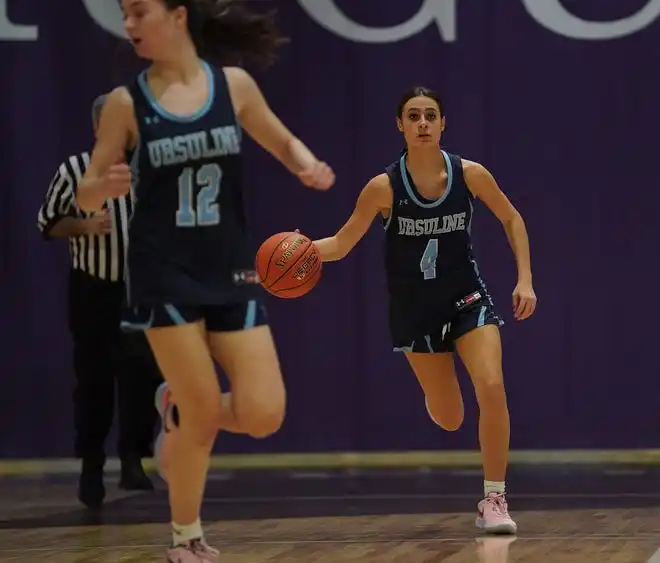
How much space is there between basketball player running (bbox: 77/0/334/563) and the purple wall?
154 inches

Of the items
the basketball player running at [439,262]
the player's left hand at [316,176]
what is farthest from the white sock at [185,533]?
the basketball player running at [439,262]

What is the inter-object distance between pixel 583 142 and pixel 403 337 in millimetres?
2893

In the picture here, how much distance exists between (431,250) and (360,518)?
134 centimetres

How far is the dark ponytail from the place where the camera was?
411 centimetres

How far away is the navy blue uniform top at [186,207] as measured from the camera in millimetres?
3869

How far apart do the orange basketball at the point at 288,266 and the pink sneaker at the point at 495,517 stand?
46.7 inches

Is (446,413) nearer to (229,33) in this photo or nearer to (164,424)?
(164,424)

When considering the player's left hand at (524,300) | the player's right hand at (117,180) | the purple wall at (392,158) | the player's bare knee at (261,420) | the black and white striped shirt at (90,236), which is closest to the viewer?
the player's right hand at (117,180)

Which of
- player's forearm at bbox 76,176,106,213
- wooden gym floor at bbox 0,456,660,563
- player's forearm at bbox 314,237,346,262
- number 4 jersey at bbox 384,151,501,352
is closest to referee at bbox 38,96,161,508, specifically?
wooden gym floor at bbox 0,456,660,563

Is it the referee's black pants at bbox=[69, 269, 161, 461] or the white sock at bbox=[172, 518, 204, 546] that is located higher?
the referee's black pants at bbox=[69, 269, 161, 461]

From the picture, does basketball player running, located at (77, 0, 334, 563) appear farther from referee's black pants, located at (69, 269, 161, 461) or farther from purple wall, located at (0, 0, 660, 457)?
purple wall, located at (0, 0, 660, 457)

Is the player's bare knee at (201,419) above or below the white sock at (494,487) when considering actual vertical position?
above

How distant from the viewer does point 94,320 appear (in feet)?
21.4

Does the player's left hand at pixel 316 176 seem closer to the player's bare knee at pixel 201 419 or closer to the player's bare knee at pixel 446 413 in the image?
the player's bare knee at pixel 201 419
